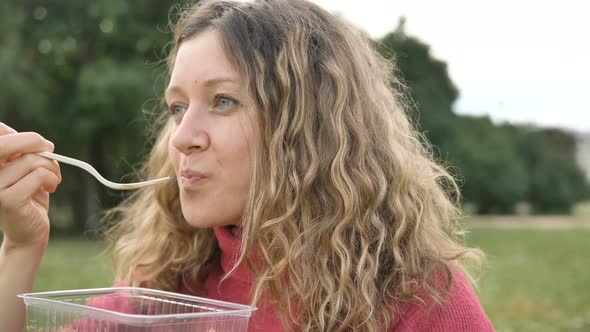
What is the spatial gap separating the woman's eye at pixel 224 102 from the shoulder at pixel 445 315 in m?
0.62

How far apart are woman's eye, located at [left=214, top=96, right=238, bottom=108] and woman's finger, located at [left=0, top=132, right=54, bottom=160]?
41cm

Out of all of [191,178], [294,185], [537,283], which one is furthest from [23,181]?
[537,283]

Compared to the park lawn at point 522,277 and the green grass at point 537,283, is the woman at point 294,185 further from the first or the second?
the green grass at point 537,283

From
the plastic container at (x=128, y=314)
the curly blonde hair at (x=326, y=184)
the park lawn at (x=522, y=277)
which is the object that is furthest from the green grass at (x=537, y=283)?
the plastic container at (x=128, y=314)

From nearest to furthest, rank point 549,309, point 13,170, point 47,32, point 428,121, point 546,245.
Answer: point 13,170
point 549,309
point 428,121
point 546,245
point 47,32

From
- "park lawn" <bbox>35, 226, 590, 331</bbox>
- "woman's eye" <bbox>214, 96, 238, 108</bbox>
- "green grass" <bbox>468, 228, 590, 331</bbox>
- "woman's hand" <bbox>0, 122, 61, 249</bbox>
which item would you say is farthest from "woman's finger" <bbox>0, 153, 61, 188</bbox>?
"green grass" <bbox>468, 228, 590, 331</bbox>

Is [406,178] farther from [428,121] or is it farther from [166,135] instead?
[428,121]

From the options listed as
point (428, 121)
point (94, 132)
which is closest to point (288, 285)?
point (428, 121)

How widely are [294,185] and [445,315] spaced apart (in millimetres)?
466

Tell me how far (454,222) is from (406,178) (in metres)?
0.26

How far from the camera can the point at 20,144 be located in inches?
65.4

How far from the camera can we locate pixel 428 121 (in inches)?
343

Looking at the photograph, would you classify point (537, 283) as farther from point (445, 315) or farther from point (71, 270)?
point (445, 315)

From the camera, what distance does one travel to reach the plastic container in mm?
1262
